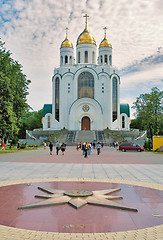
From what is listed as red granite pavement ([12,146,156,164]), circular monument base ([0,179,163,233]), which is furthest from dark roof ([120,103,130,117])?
circular monument base ([0,179,163,233])

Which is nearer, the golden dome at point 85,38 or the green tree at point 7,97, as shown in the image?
the green tree at point 7,97

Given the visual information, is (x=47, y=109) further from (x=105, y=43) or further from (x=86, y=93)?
(x=105, y=43)

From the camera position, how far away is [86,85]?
215 ft

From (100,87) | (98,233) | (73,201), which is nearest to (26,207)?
(73,201)

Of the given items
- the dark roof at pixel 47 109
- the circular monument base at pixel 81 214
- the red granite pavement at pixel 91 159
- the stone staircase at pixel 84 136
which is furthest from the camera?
the dark roof at pixel 47 109

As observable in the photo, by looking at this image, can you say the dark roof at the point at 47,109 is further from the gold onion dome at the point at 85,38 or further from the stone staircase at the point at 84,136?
the gold onion dome at the point at 85,38

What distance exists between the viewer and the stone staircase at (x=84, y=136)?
5220cm

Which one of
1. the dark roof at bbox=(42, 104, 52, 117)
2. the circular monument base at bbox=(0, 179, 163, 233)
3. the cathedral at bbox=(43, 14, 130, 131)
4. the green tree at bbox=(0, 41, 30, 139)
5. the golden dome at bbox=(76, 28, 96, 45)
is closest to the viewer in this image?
the circular monument base at bbox=(0, 179, 163, 233)

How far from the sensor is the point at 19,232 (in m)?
4.63

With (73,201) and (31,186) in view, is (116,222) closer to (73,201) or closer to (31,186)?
(73,201)

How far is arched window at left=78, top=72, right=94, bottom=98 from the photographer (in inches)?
2569

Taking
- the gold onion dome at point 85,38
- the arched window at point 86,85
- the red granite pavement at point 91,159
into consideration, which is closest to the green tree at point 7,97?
the red granite pavement at point 91,159

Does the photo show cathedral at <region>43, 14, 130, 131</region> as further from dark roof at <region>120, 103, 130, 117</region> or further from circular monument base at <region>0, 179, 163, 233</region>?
circular monument base at <region>0, 179, 163, 233</region>

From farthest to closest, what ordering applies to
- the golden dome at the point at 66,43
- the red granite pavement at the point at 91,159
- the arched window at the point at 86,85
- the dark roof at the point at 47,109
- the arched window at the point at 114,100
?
the golden dome at the point at 66,43, the dark roof at the point at 47,109, the arched window at the point at 86,85, the arched window at the point at 114,100, the red granite pavement at the point at 91,159
